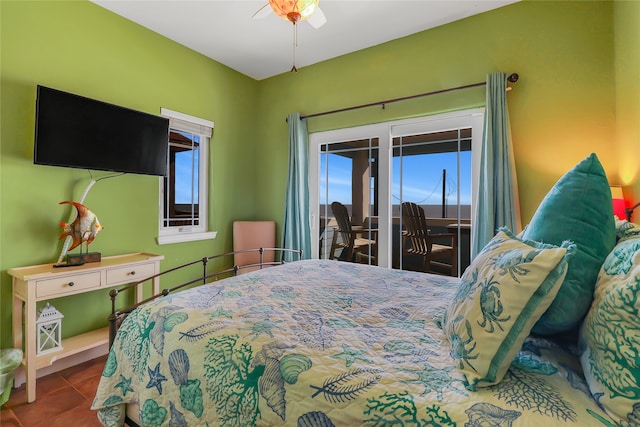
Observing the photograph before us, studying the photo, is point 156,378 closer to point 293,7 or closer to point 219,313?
point 219,313

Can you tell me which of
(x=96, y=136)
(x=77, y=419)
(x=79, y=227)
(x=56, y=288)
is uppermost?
(x=96, y=136)

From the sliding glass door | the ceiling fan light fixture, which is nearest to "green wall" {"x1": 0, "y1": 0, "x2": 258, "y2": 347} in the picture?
the sliding glass door

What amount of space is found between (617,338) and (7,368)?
2993 millimetres

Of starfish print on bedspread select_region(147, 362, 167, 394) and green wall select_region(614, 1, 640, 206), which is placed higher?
green wall select_region(614, 1, 640, 206)

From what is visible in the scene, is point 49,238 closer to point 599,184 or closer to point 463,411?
point 463,411

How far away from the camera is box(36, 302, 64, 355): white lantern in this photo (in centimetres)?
206

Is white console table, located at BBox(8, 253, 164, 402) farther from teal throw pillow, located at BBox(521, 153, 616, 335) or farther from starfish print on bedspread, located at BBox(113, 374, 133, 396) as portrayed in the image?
teal throw pillow, located at BBox(521, 153, 616, 335)

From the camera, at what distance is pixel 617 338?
26.4 inches

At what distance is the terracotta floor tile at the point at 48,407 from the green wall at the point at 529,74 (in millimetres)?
3311

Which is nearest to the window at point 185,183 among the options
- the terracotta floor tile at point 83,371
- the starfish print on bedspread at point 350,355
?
the terracotta floor tile at point 83,371

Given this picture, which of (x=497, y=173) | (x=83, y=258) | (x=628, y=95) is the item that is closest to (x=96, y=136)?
(x=83, y=258)

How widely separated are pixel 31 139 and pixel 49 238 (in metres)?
0.74

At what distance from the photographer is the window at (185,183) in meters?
3.18

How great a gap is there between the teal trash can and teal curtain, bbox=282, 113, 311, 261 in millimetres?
2359
